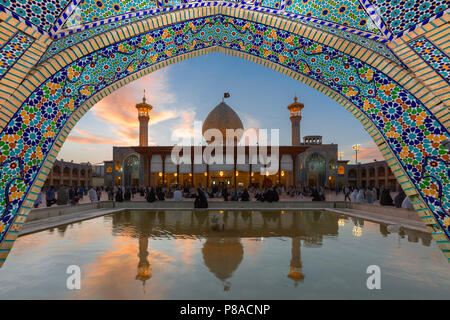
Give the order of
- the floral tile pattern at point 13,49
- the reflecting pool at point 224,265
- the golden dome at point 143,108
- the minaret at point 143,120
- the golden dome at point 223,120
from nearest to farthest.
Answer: the reflecting pool at point 224,265 → the floral tile pattern at point 13,49 → the golden dome at point 223,120 → the minaret at point 143,120 → the golden dome at point 143,108

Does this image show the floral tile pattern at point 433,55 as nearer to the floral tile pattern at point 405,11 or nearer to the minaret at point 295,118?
the floral tile pattern at point 405,11

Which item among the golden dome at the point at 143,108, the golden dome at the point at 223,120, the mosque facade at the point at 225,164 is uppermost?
the golden dome at the point at 143,108

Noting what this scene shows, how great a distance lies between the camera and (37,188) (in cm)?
280

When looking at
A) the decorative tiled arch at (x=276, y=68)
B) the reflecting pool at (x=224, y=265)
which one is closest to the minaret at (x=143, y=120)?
the reflecting pool at (x=224, y=265)

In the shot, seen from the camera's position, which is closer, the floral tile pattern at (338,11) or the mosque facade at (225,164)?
the floral tile pattern at (338,11)

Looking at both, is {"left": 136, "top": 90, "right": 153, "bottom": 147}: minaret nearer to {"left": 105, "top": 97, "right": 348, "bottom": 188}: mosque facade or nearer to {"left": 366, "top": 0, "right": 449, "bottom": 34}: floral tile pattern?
{"left": 105, "top": 97, "right": 348, "bottom": 188}: mosque facade

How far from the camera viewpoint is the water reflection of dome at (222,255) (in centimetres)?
263

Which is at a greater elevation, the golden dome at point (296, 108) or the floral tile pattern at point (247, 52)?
the golden dome at point (296, 108)

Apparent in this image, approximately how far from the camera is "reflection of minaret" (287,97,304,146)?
2683 cm

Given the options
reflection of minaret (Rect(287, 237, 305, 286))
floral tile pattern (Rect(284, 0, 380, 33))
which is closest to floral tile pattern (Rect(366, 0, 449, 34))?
floral tile pattern (Rect(284, 0, 380, 33))

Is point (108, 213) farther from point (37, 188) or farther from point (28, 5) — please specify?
point (28, 5)

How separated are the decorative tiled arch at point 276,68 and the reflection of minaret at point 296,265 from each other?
1488 millimetres

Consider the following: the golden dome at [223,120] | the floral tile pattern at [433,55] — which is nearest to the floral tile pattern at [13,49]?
the floral tile pattern at [433,55]

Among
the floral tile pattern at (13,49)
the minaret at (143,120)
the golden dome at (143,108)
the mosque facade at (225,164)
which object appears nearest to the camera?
the floral tile pattern at (13,49)
